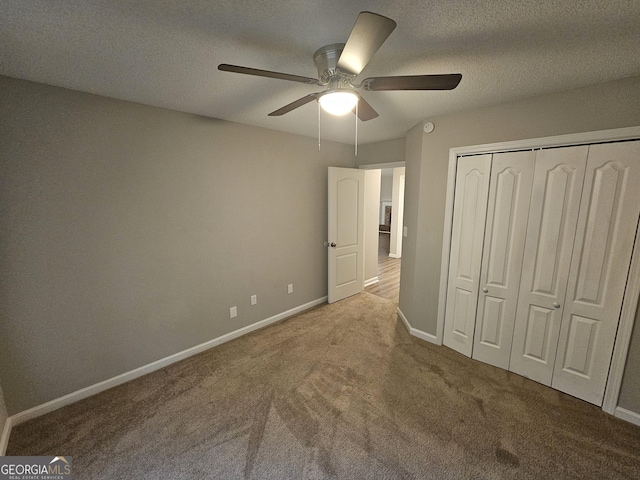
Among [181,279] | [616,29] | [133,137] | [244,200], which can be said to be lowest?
[181,279]

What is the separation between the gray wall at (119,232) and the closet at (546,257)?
2.13 metres

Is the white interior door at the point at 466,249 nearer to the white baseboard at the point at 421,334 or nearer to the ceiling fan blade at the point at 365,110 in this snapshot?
the white baseboard at the point at 421,334

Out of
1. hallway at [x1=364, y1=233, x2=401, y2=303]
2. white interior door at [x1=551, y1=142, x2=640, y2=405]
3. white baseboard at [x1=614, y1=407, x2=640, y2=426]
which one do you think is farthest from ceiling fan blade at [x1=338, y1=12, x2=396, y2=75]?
hallway at [x1=364, y1=233, x2=401, y2=303]

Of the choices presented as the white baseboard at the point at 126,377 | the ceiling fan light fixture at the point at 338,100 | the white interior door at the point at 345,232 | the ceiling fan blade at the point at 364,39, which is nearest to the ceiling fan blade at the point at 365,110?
the ceiling fan light fixture at the point at 338,100

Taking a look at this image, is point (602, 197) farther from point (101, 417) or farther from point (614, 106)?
point (101, 417)

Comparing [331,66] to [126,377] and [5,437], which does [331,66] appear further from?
[5,437]

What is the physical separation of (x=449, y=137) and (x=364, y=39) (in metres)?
1.84

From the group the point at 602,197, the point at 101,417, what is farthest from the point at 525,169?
the point at 101,417

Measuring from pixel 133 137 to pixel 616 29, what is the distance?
10.0 feet

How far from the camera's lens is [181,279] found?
253 centimetres

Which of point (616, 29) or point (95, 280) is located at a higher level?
point (616, 29)

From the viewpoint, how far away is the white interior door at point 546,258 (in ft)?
6.51

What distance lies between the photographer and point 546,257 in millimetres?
2125

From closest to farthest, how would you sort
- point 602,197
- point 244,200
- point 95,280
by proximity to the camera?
1. point 602,197
2. point 95,280
3. point 244,200
